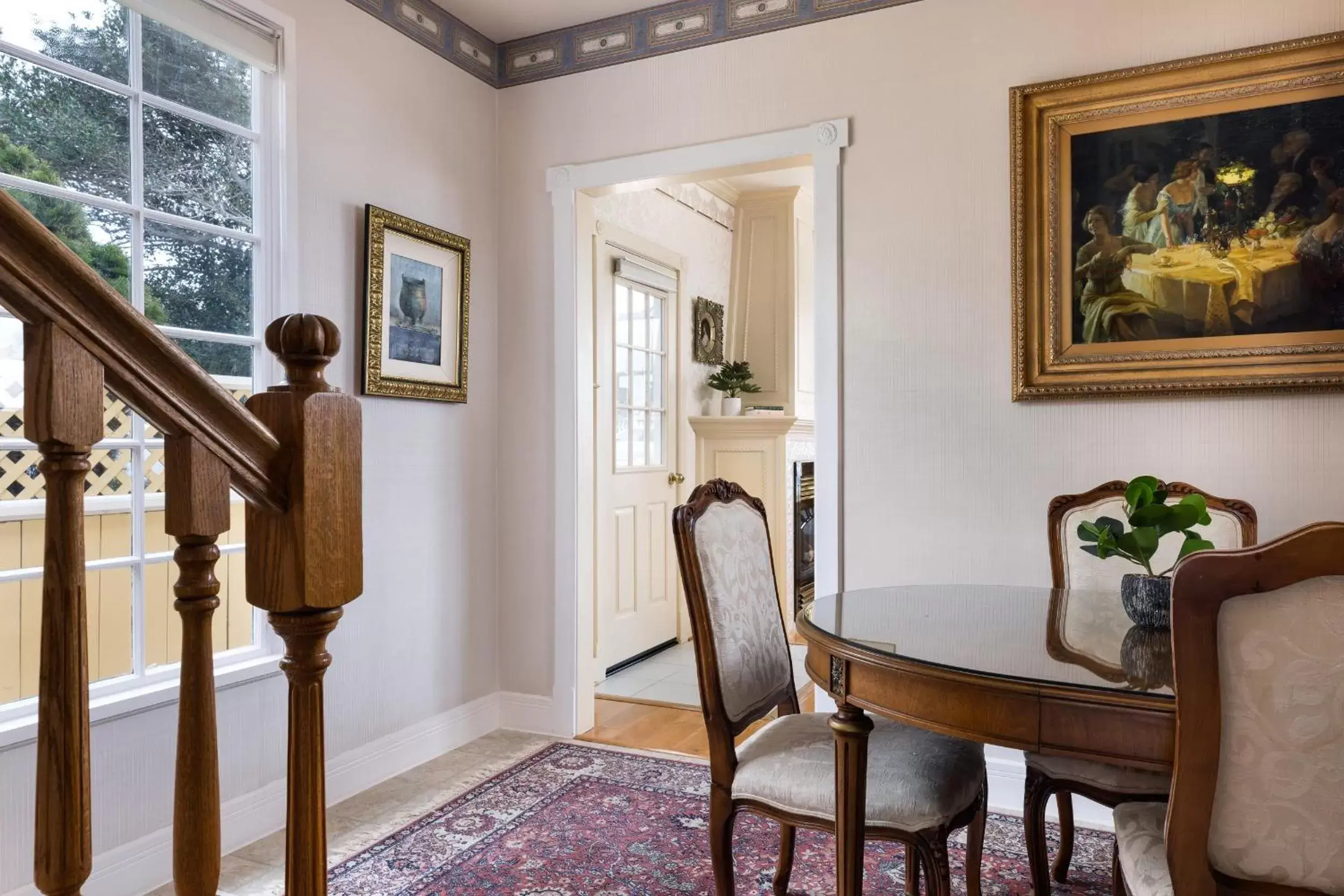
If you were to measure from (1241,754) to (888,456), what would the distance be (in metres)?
1.86

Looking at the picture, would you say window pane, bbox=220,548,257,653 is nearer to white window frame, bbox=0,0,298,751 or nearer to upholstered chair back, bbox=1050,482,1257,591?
white window frame, bbox=0,0,298,751

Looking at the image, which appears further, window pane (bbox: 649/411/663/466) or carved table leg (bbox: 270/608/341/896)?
window pane (bbox: 649/411/663/466)

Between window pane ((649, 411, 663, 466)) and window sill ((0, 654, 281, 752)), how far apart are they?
101 inches

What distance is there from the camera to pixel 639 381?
4801 mm

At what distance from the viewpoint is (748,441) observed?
5.22m

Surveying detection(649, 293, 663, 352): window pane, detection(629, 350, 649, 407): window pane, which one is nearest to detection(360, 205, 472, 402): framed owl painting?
detection(629, 350, 649, 407): window pane

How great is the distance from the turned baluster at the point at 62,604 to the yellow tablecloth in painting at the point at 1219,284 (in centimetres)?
276

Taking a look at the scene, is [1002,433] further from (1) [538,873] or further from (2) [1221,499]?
(1) [538,873]

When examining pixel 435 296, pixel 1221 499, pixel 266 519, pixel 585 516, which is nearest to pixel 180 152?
pixel 435 296

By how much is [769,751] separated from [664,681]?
98.9 inches

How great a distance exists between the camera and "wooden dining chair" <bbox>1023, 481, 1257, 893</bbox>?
1.94 metres

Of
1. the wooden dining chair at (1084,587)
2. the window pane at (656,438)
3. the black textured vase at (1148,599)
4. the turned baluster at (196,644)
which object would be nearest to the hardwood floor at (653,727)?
the wooden dining chair at (1084,587)

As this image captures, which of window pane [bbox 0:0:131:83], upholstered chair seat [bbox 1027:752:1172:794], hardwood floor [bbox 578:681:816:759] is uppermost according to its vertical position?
window pane [bbox 0:0:131:83]

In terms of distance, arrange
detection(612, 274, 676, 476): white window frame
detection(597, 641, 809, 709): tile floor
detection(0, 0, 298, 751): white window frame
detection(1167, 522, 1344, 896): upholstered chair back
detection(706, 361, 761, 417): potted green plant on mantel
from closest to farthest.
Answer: detection(1167, 522, 1344, 896): upholstered chair back < detection(0, 0, 298, 751): white window frame < detection(597, 641, 809, 709): tile floor < detection(612, 274, 676, 476): white window frame < detection(706, 361, 761, 417): potted green plant on mantel
